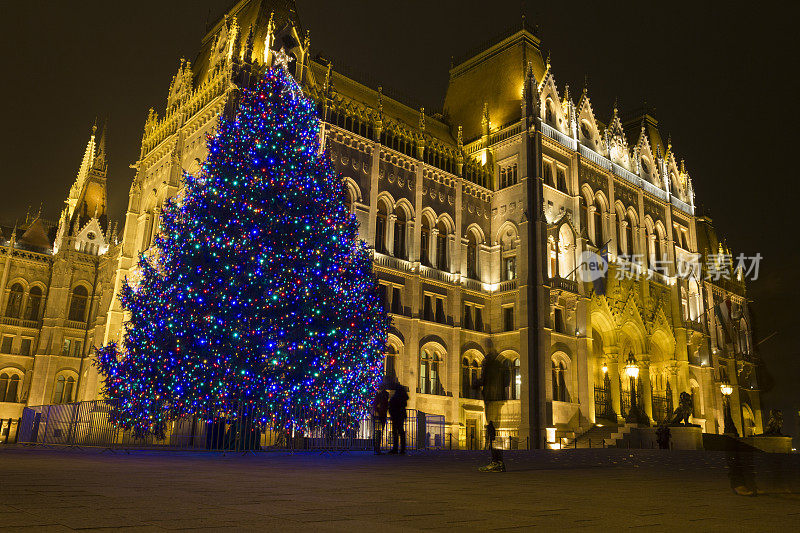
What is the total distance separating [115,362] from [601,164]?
107 ft

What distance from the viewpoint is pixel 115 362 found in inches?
691

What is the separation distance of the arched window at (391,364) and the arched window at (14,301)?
2938 centimetres

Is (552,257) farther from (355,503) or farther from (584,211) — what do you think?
(355,503)

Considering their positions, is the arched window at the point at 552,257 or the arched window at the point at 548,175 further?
the arched window at the point at 548,175

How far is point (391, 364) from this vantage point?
3012 centimetres

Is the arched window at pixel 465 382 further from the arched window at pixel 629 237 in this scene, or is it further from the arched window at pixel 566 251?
the arched window at pixel 629 237

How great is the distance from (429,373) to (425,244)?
274 inches

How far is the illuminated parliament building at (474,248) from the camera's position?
3134 cm

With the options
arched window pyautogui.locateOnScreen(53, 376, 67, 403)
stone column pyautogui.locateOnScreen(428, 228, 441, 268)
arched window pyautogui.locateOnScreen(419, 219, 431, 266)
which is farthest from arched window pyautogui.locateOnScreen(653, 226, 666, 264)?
arched window pyautogui.locateOnScreen(53, 376, 67, 403)

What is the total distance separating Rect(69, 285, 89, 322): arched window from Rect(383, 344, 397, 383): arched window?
26535mm

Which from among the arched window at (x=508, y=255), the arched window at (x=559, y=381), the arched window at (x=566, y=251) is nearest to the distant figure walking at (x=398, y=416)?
the arched window at (x=559, y=381)

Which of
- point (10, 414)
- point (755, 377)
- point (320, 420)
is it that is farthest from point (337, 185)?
Result: point (755, 377)

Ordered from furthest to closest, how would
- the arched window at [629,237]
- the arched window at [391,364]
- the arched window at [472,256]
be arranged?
the arched window at [629,237] → the arched window at [472,256] → the arched window at [391,364]

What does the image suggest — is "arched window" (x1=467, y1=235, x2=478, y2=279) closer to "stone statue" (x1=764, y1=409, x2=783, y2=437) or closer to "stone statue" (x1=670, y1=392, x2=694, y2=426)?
"stone statue" (x1=670, y1=392, x2=694, y2=426)
